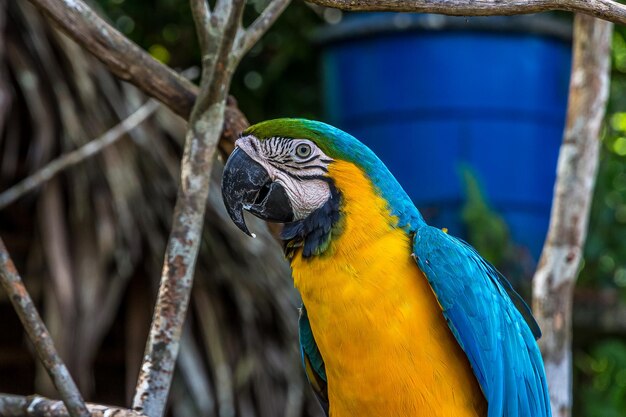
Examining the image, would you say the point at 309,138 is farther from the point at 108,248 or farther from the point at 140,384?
the point at 108,248

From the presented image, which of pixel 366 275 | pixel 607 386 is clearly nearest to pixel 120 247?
pixel 366 275

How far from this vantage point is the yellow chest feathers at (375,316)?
1858 millimetres

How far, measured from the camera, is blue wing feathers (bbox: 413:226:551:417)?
189 centimetres

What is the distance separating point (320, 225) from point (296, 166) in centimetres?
11

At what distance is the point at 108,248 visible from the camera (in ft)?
10.9

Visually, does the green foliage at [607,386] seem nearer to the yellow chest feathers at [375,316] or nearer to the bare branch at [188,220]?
the yellow chest feathers at [375,316]

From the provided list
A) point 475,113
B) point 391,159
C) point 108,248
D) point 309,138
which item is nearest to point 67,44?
point 108,248

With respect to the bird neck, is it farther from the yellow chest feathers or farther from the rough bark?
the rough bark

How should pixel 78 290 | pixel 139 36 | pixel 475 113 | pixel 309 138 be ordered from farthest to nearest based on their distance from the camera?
pixel 139 36, pixel 475 113, pixel 78 290, pixel 309 138

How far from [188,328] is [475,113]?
1.39 m

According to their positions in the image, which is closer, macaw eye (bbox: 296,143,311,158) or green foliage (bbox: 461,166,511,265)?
macaw eye (bbox: 296,143,311,158)

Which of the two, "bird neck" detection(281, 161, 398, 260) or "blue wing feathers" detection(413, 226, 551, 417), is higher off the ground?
"bird neck" detection(281, 161, 398, 260)

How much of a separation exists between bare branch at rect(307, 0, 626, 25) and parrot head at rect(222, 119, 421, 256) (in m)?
0.40

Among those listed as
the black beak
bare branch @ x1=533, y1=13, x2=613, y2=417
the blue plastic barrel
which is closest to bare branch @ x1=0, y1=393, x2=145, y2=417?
the black beak
